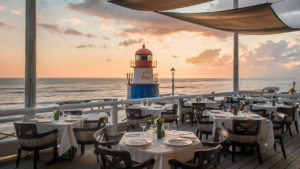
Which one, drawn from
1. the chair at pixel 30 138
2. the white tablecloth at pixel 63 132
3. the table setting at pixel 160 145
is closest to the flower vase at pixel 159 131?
the table setting at pixel 160 145

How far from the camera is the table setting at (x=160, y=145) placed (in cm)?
229

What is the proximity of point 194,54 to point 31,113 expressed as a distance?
46694 millimetres

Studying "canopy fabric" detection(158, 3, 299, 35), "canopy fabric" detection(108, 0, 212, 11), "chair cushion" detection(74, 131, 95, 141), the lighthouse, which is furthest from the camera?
the lighthouse

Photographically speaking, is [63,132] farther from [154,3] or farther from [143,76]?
[143,76]

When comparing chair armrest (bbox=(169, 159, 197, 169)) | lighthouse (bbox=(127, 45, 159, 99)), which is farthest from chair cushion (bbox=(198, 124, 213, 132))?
lighthouse (bbox=(127, 45, 159, 99))

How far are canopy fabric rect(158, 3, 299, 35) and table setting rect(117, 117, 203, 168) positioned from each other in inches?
150

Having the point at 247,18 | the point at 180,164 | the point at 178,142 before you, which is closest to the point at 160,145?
the point at 178,142

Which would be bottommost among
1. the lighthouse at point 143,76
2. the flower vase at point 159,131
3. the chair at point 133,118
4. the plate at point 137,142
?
the chair at point 133,118

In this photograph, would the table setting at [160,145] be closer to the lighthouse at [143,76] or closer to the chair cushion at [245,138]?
the chair cushion at [245,138]

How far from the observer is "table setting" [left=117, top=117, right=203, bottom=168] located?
90.0 inches

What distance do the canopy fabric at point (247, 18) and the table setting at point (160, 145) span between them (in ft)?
12.5

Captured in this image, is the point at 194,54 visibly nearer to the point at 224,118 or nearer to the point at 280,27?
the point at 280,27

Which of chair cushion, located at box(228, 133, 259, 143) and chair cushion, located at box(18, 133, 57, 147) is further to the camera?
chair cushion, located at box(228, 133, 259, 143)

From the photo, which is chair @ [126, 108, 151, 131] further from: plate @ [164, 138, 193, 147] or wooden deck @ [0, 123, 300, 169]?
plate @ [164, 138, 193, 147]
